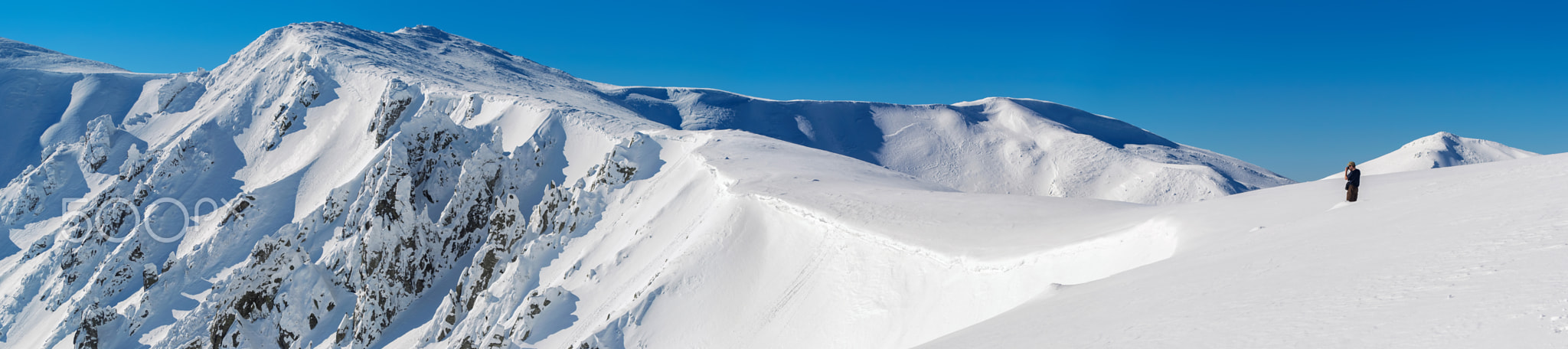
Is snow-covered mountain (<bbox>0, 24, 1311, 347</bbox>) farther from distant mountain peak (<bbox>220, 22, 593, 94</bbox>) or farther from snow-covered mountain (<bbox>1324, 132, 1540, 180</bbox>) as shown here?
snow-covered mountain (<bbox>1324, 132, 1540, 180</bbox>)

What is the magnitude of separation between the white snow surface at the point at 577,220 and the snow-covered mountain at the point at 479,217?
0.15 meters

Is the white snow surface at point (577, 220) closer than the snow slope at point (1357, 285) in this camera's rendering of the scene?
No

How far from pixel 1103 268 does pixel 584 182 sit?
28679mm

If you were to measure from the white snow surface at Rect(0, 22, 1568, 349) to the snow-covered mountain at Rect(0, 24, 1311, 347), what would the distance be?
0.15 m

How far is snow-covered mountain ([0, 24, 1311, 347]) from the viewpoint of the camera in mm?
19109

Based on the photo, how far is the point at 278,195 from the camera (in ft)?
140

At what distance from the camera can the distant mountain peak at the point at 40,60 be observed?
6969cm

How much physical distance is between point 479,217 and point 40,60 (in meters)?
73.7

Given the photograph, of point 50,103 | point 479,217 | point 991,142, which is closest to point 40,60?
point 50,103

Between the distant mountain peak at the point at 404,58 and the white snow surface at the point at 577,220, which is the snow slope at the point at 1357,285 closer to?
the white snow surface at the point at 577,220

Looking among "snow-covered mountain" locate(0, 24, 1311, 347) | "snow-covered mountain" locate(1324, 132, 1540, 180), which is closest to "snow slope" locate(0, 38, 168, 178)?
"snow-covered mountain" locate(0, 24, 1311, 347)

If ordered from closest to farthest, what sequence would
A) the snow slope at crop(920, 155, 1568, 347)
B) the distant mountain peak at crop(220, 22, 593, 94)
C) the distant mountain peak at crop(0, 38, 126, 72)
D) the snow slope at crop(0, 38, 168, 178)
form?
the snow slope at crop(920, 155, 1568, 347) → the distant mountain peak at crop(220, 22, 593, 94) → the snow slope at crop(0, 38, 168, 178) → the distant mountain peak at crop(0, 38, 126, 72)

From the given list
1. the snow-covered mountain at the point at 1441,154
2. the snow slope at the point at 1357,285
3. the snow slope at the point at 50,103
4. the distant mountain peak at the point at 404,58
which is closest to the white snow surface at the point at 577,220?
the snow slope at the point at 1357,285

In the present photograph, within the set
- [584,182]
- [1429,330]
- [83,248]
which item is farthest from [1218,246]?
[83,248]
